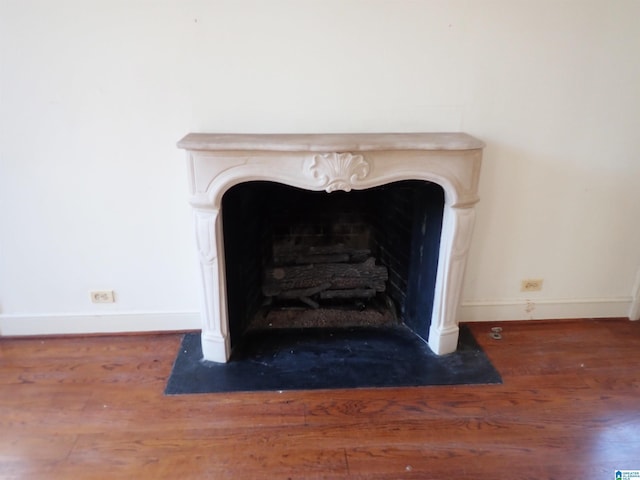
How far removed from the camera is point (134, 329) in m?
2.47

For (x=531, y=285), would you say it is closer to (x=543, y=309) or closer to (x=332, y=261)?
(x=543, y=309)

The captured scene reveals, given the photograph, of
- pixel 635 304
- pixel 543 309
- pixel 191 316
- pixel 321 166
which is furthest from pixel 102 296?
pixel 635 304

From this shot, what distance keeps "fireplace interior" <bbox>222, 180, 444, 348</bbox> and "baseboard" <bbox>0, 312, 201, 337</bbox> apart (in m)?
0.40

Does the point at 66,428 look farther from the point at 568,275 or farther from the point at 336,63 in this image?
the point at 568,275

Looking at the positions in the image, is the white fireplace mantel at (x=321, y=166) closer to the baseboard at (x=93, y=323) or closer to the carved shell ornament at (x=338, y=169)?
the carved shell ornament at (x=338, y=169)

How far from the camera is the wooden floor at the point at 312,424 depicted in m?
1.67

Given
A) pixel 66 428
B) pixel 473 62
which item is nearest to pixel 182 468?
pixel 66 428

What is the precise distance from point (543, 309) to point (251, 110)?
2052mm

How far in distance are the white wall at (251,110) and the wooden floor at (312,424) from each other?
1.36ft

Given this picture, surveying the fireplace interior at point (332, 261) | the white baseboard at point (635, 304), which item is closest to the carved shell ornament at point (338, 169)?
the fireplace interior at point (332, 261)

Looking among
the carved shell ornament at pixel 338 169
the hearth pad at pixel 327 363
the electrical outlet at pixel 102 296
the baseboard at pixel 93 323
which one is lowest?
the hearth pad at pixel 327 363

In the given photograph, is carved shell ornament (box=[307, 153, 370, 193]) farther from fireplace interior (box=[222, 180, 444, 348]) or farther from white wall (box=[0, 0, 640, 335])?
fireplace interior (box=[222, 180, 444, 348])

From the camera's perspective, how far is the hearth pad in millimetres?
2113

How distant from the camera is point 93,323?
2.44 m
